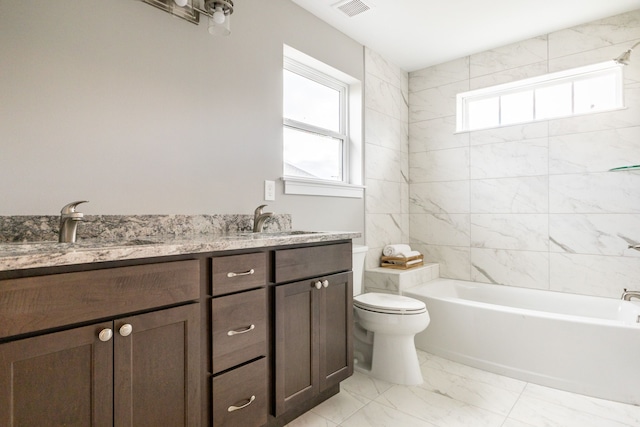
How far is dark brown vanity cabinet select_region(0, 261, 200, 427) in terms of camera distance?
2.82 ft

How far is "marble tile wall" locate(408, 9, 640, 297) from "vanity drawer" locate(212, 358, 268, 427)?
234cm

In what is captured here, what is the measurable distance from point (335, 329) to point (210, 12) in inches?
68.4

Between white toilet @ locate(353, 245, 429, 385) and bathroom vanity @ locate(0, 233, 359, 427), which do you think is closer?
bathroom vanity @ locate(0, 233, 359, 427)

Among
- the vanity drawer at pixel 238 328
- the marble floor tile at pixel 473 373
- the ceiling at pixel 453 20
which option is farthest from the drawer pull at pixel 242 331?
the ceiling at pixel 453 20

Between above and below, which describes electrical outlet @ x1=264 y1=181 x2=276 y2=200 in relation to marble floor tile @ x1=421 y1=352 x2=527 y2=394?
→ above

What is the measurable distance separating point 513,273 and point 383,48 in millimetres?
2193

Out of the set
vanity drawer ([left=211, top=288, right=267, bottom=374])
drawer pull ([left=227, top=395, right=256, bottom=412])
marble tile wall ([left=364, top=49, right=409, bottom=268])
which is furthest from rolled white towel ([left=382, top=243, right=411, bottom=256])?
drawer pull ([left=227, top=395, right=256, bottom=412])

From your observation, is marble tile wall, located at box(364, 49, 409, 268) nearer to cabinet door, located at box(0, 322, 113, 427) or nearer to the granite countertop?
the granite countertop

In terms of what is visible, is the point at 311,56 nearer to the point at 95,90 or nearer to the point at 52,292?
the point at 95,90

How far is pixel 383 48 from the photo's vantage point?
9.92 ft

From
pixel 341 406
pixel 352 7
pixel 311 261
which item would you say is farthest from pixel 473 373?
pixel 352 7

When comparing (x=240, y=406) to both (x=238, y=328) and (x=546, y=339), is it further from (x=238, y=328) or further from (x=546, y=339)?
(x=546, y=339)

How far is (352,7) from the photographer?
2.38 metres

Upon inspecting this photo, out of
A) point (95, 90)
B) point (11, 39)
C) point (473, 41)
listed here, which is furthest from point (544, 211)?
point (11, 39)
